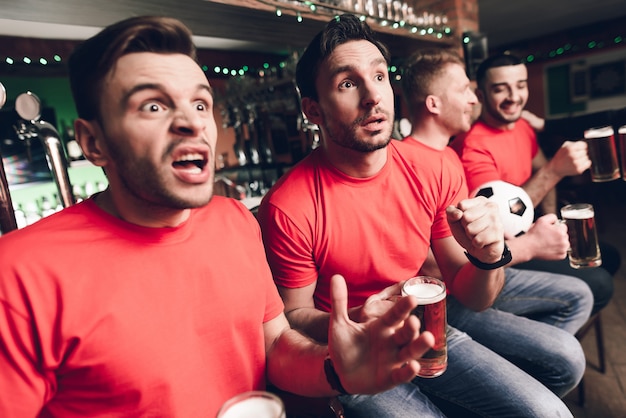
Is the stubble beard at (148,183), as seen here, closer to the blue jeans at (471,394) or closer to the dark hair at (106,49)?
the dark hair at (106,49)

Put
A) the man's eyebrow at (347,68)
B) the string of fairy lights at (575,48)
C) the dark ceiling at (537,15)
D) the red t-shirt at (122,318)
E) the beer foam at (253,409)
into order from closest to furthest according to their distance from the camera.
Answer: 1. the beer foam at (253,409)
2. the red t-shirt at (122,318)
3. the man's eyebrow at (347,68)
4. the dark ceiling at (537,15)
5. the string of fairy lights at (575,48)

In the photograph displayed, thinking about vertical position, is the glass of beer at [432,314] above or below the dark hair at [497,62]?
below

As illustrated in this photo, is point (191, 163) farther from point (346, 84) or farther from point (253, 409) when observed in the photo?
point (346, 84)

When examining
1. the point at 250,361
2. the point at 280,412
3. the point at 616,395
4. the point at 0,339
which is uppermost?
the point at 0,339

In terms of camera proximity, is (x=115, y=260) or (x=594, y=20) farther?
(x=594, y=20)

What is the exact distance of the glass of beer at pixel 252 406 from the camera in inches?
25.6

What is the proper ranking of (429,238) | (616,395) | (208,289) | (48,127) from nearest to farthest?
(208,289) → (48,127) → (429,238) → (616,395)

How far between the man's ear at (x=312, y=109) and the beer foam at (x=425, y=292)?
792 mm

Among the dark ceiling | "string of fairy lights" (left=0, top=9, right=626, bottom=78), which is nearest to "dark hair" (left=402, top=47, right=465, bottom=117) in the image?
"string of fairy lights" (left=0, top=9, right=626, bottom=78)

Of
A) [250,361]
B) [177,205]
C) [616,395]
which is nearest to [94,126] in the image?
[177,205]

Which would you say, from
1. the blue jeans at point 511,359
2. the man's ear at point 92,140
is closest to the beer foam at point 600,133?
the blue jeans at point 511,359

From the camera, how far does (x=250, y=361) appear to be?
1.06 metres

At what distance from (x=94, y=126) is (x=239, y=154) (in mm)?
3134

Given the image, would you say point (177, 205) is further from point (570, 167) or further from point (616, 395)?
point (616, 395)
